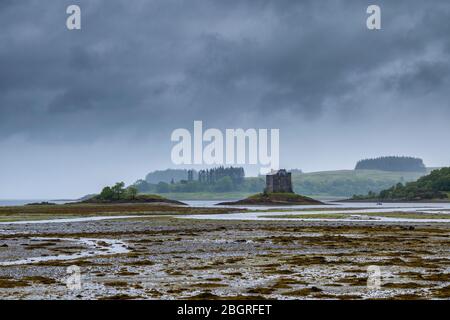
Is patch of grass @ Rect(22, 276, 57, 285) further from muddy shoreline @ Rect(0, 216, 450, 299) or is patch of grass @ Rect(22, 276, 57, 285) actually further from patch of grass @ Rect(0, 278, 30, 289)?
patch of grass @ Rect(0, 278, 30, 289)

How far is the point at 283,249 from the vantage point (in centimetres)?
4559

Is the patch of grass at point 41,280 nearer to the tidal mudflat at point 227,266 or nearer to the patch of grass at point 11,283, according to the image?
the tidal mudflat at point 227,266

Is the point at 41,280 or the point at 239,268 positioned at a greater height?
the point at 41,280

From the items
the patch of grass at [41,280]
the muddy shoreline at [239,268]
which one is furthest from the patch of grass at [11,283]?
the patch of grass at [41,280]

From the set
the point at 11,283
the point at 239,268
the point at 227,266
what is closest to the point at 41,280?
the point at 11,283

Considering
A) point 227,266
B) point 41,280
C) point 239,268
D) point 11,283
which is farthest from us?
point 227,266

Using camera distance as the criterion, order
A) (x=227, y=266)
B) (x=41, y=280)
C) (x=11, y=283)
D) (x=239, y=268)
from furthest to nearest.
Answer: (x=227, y=266)
(x=239, y=268)
(x=41, y=280)
(x=11, y=283)

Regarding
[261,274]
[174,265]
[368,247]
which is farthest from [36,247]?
[368,247]

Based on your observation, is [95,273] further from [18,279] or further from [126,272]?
[18,279]

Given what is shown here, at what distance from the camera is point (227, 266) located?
115 ft

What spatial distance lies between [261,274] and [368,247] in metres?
17.7

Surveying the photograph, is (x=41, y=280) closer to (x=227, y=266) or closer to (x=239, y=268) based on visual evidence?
(x=227, y=266)

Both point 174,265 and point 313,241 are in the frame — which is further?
point 313,241

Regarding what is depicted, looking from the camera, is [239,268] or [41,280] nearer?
[41,280]
